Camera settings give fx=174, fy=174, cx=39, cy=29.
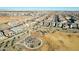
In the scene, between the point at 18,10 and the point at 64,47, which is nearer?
the point at 64,47
